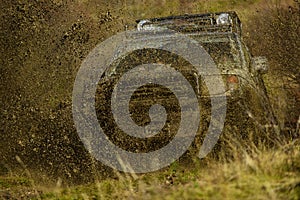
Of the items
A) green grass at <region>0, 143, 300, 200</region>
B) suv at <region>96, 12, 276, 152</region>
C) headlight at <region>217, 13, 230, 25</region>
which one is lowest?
green grass at <region>0, 143, 300, 200</region>

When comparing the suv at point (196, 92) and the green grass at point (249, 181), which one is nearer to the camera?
the green grass at point (249, 181)

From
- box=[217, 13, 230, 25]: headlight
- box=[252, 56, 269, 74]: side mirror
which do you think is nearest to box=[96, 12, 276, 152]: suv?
box=[252, 56, 269, 74]: side mirror

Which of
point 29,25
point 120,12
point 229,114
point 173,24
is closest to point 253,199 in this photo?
point 229,114

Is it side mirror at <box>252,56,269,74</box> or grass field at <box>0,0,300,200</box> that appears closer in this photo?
grass field at <box>0,0,300,200</box>

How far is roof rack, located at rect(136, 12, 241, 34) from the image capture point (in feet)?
25.6

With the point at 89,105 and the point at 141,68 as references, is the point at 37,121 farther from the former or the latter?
the point at 141,68

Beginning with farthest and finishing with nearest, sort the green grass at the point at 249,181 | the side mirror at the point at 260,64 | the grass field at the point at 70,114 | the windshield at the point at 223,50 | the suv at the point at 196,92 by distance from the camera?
1. the side mirror at the point at 260,64
2. the windshield at the point at 223,50
3. the suv at the point at 196,92
4. the grass field at the point at 70,114
5. the green grass at the point at 249,181

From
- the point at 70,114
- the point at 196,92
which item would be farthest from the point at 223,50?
the point at 70,114

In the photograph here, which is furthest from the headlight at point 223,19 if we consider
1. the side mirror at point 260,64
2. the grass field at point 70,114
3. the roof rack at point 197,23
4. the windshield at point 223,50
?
the grass field at point 70,114

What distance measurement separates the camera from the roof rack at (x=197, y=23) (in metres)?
7.82

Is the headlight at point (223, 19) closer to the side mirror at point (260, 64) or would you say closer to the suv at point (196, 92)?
the side mirror at point (260, 64)

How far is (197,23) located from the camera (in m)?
8.58

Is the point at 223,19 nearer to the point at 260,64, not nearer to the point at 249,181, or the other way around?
the point at 260,64

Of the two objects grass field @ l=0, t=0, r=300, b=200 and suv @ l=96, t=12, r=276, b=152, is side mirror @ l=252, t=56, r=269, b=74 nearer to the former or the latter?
grass field @ l=0, t=0, r=300, b=200
